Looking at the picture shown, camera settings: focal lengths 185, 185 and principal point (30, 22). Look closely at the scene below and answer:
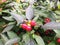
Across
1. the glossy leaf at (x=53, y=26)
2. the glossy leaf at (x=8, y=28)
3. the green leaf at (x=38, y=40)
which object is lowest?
the green leaf at (x=38, y=40)

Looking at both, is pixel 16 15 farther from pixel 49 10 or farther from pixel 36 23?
pixel 49 10

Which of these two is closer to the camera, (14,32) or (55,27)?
(55,27)

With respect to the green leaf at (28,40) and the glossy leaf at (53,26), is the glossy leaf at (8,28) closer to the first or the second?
the green leaf at (28,40)

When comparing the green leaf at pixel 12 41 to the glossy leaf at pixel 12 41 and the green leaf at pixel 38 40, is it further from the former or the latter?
the green leaf at pixel 38 40

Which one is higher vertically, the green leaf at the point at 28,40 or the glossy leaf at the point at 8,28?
the glossy leaf at the point at 8,28

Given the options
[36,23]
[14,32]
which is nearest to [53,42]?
[36,23]

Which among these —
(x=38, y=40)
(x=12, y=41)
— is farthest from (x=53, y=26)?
(x=12, y=41)

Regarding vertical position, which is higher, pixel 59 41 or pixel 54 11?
pixel 54 11

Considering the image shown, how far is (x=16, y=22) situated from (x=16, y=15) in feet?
0.16

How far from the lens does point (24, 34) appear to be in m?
1.16

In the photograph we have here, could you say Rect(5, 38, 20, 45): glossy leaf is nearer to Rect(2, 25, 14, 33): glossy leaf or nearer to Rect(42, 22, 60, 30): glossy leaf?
Rect(2, 25, 14, 33): glossy leaf

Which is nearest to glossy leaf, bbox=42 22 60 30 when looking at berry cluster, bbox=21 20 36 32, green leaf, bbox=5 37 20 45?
berry cluster, bbox=21 20 36 32

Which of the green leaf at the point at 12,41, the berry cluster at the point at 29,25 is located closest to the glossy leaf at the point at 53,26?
the berry cluster at the point at 29,25

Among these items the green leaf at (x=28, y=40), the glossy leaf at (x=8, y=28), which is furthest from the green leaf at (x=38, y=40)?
the glossy leaf at (x=8, y=28)
